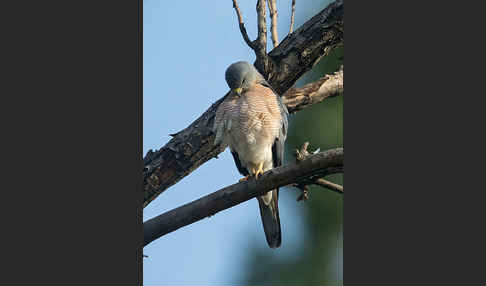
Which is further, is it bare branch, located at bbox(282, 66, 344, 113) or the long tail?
bare branch, located at bbox(282, 66, 344, 113)

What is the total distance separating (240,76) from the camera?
3748 millimetres

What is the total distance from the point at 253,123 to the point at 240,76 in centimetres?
40

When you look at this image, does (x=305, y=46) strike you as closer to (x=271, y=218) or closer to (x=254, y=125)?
(x=254, y=125)

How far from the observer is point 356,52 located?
3.42 meters

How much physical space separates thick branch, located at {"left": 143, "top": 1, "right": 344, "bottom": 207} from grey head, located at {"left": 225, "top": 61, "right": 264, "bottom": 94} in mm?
293

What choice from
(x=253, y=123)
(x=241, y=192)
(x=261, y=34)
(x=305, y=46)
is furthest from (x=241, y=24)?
(x=241, y=192)

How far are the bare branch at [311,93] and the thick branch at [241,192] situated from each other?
0.89m

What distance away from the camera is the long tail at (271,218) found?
3.59 meters

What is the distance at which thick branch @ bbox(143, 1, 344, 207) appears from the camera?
3945 millimetres

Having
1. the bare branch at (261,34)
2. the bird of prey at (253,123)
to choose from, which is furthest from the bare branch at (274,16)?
the bird of prey at (253,123)

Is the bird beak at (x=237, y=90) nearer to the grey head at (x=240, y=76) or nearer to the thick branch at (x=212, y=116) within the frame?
the grey head at (x=240, y=76)

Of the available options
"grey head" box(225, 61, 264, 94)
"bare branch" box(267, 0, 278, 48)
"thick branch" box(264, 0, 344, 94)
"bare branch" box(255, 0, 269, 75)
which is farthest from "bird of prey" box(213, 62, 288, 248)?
"bare branch" box(267, 0, 278, 48)

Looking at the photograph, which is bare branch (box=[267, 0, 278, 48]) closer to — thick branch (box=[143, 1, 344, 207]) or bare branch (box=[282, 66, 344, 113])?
thick branch (box=[143, 1, 344, 207])
